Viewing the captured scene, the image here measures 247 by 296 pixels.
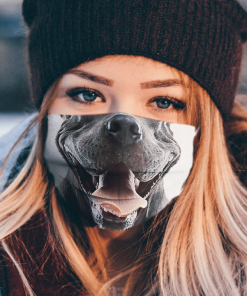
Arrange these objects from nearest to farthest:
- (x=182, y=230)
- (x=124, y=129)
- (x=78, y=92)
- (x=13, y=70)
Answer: (x=124, y=129)
(x=78, y=92)
(x=182, y=230)
(x=13, y=70)

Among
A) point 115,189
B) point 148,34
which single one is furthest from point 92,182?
point 148,34

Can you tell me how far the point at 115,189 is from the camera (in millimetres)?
966

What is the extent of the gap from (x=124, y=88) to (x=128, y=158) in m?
0.23

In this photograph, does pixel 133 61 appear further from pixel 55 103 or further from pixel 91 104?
pixel 55 103

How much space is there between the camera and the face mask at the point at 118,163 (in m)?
0.94

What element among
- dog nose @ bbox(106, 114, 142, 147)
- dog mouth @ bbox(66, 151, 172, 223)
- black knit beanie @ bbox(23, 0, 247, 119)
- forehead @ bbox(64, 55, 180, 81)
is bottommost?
dog mouth @ bbox(66, 151, 172, 223)

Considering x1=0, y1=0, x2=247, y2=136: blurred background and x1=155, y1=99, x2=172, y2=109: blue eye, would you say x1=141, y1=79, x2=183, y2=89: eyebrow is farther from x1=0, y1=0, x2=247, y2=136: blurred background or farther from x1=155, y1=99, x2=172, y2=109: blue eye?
x1=0, y1=0, x2=247, y2=136: blurred background

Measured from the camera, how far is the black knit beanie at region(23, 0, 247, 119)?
96 centimetres

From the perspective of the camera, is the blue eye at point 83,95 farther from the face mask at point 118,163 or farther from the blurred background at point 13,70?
the blurred background at point 13,70

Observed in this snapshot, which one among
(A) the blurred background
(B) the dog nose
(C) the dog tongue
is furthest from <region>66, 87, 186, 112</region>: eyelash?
(A) the blurred background

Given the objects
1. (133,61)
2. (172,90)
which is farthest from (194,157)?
(133,61)

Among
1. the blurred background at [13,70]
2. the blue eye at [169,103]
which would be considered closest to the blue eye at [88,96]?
the blue eye at [169,103]

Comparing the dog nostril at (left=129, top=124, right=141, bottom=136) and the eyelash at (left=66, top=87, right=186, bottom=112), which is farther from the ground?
the eyelash at (left=66, top=87, right=186, bottom=112)

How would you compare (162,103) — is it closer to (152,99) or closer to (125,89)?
(152,99)
